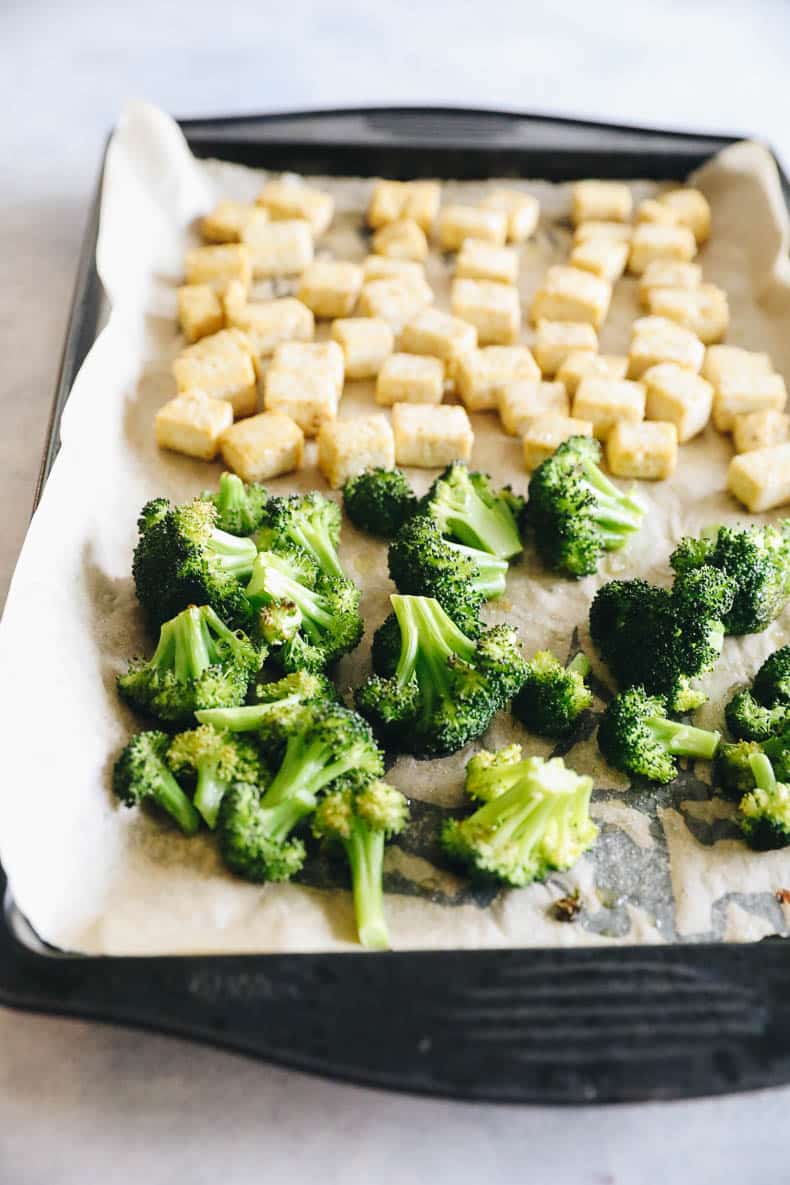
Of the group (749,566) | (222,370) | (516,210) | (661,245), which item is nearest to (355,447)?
(222,370)

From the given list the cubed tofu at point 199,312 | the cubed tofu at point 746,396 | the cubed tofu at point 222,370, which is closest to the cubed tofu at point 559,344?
the cubed tofu at point 746,396

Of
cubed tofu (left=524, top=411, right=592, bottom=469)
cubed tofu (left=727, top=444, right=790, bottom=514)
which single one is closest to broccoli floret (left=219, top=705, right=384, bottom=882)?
cubed tofu (left=524, top=411, right=592, bottom=469)

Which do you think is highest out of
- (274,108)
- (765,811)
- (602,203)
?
(602,203)

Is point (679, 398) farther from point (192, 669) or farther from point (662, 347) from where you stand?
point (192, 669)

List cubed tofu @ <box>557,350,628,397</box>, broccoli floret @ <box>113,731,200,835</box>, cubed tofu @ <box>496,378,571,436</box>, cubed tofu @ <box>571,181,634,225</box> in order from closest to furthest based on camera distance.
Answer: broccoli floret @ <box>113,731,200,835</box> < cubed tofu @ <box>496,378,571,436</box> < cubed tofu @ <box>557,350,628,397</box> < cubed tofu @ <box>571,181,634,225</box>

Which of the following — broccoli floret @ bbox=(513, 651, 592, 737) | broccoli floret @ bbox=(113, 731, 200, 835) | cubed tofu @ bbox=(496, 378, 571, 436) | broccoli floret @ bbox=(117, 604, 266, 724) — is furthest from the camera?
cubed tofu @ bbox=(496, 378, 571, 436)

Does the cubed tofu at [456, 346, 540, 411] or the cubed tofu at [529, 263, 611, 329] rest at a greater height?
the cubed tofu at [529, 263, 611, 329]

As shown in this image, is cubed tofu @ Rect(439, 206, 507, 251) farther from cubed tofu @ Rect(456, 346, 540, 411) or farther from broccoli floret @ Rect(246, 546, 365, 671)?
broccoli floret @ Rect(246, 546, 365, 671)

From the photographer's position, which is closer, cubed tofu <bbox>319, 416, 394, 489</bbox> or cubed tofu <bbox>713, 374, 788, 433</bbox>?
cubed tofu <bbox>319, 416, 394, 489</bbox>
